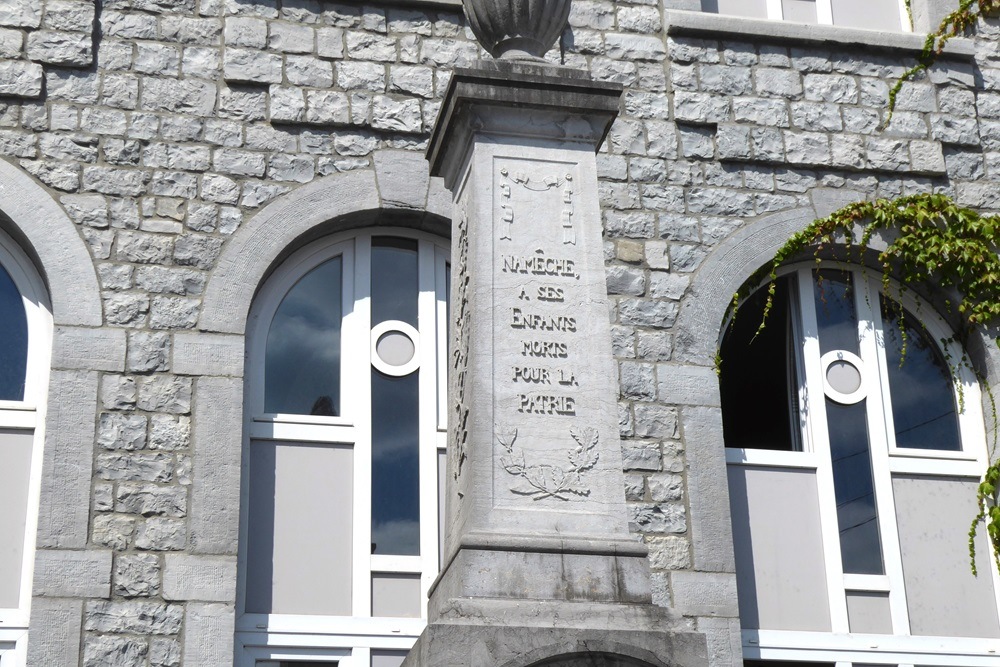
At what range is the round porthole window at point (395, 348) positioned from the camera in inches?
329

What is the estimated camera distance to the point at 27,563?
24.8ft

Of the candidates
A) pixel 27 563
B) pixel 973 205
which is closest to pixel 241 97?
pixel 27 563

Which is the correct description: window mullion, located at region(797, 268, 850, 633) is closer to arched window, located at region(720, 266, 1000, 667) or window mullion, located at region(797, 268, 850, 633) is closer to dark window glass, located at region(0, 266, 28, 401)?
arched window, located at region(720, 266, 1000, 667)

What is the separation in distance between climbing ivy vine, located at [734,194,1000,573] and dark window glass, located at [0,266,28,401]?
417cm

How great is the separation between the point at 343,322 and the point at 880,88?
12.1 ft

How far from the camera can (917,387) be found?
9047 millimetres

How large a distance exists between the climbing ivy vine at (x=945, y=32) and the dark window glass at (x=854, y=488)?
6.20 ft

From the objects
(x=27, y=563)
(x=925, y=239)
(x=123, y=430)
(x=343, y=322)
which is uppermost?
(x=925, y=239)

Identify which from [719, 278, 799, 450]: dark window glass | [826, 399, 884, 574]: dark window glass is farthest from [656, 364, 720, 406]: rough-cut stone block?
[826, 399, 884, 574]: dark window glass

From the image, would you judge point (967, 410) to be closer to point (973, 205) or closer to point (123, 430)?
point (973, 205)

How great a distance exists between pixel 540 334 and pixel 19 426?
11.6 feet

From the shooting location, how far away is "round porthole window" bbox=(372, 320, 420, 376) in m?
8.37

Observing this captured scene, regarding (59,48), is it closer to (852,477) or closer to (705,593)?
(705,593)

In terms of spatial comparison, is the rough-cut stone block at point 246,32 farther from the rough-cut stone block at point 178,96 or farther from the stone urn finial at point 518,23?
the stone urn finial at point 518,23
